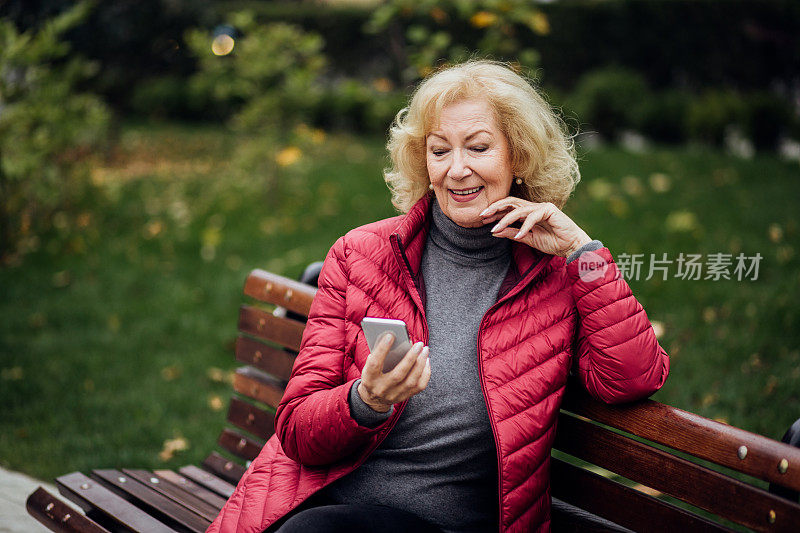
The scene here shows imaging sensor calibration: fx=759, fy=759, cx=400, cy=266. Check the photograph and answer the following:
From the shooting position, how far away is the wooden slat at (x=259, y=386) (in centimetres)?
291

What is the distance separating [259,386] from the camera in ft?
9.77

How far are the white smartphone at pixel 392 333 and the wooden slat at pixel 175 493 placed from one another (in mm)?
1113

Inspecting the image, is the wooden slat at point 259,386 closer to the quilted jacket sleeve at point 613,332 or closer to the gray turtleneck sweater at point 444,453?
the gray turtleneck sweater at point 444,453

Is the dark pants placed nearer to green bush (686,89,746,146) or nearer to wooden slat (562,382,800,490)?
wooden slat (562,382,800,490)

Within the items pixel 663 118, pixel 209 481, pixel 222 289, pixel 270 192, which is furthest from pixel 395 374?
pixel 663 118

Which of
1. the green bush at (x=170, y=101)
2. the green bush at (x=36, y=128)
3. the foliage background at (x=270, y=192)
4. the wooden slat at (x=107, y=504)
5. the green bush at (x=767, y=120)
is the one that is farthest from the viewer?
the green bush at (x=170, y=101)

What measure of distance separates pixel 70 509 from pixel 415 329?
1400 mm

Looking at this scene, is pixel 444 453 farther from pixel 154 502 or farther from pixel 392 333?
pixel 154 502

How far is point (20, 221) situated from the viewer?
6195mm

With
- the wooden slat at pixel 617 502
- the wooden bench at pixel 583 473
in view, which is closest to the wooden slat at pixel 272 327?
the wooden bench at pixel 583 473

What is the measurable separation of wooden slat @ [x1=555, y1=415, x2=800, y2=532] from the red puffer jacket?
12 cm

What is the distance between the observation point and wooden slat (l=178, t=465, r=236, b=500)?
9.49 feet

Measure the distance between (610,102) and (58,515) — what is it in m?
9.61

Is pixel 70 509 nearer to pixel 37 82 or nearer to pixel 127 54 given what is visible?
pixel 37 82
